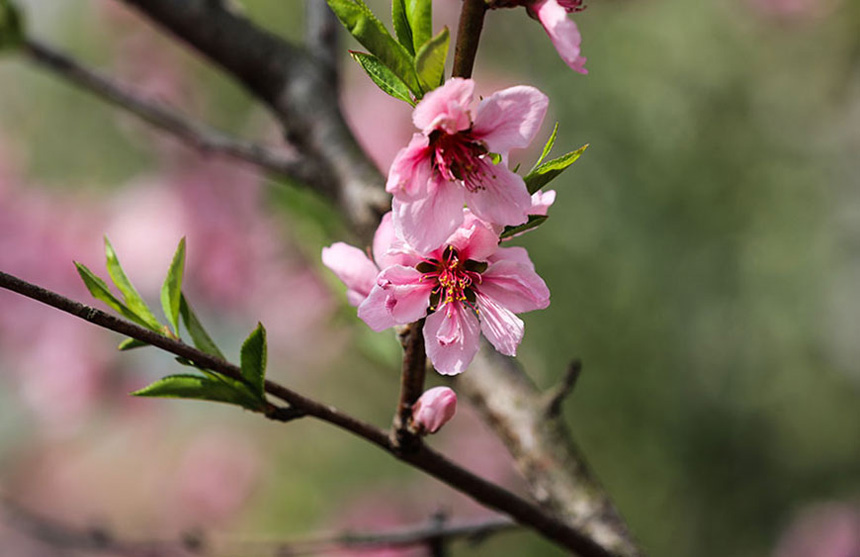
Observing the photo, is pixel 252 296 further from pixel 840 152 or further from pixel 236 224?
pixel 840 152

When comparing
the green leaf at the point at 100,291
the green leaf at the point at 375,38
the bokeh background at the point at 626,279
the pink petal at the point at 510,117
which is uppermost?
the bokeh background at the point at 626,279

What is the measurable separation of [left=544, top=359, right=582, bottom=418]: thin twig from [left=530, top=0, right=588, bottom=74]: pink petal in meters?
0.25

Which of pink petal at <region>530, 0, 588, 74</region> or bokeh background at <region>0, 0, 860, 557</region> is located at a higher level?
bokeh background at <region>0, 0, 860, 557</region>

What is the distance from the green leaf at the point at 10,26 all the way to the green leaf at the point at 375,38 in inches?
26.0

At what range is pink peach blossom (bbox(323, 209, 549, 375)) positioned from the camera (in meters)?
0.35

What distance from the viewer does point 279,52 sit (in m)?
0.80

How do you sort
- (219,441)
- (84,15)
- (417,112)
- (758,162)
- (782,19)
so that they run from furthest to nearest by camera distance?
1. (84,15)
2. (219,441)
3. (782,19)
4. (758,162)
5. (417,112)

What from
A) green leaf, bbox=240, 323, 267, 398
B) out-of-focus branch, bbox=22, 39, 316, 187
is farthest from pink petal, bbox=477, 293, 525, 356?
out-of-focus branch, bbox=22, 39, 316, 187

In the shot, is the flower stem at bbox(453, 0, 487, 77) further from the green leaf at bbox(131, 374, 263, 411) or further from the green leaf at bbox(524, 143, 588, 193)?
the green leaf at bbox(131, 374, 263, 411)

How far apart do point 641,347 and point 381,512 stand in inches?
25.9

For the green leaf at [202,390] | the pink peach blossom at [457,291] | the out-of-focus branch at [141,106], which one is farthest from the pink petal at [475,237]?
the out-of-focus branch at [141,106]

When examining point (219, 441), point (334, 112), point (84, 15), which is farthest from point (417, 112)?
point (84, 15)

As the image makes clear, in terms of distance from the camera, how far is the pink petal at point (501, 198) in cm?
33

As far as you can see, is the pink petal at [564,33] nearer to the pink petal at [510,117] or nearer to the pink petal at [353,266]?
the pink petal at [510,117]
